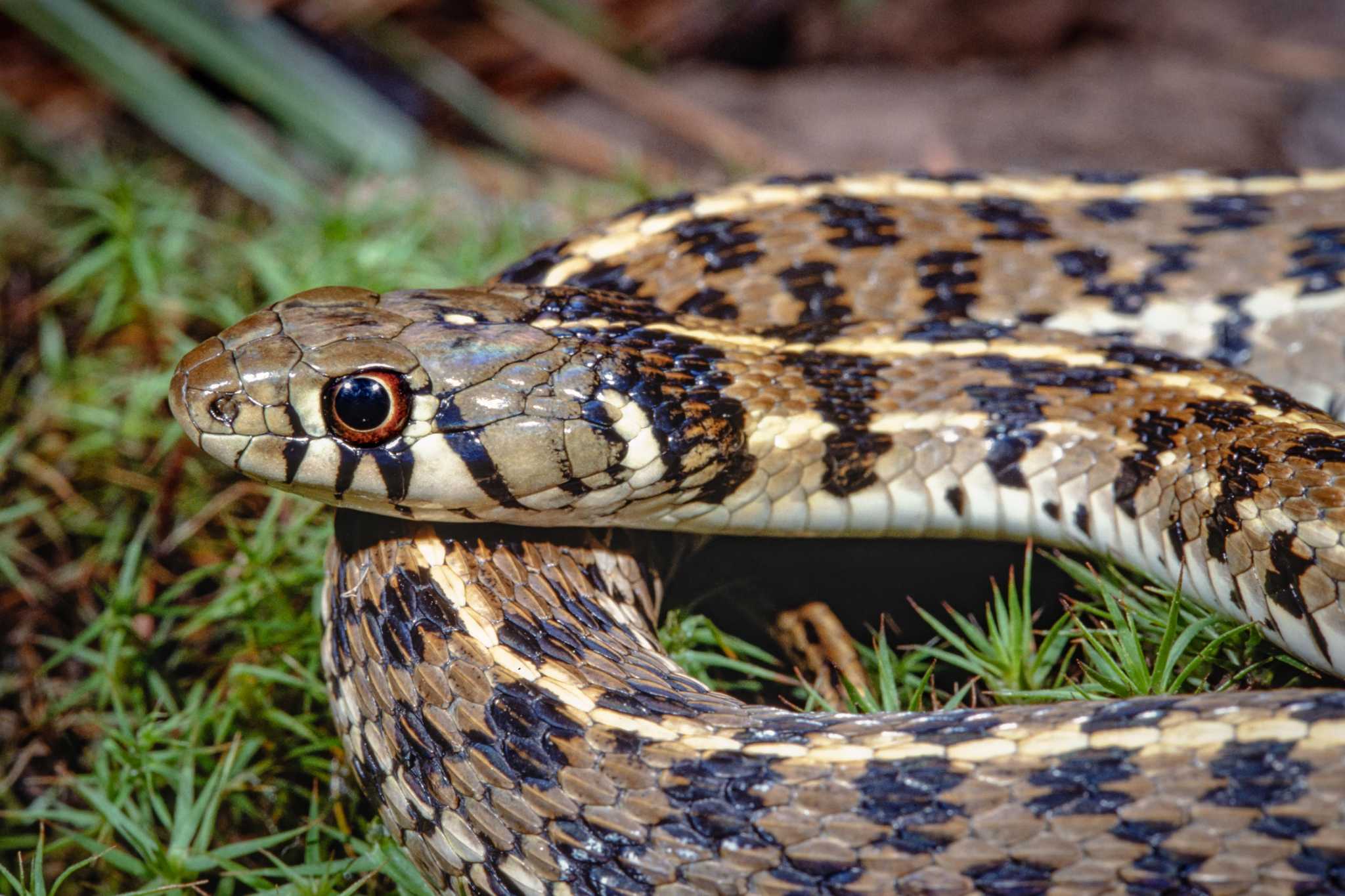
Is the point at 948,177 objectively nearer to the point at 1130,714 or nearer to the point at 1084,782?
the point at 1130,714

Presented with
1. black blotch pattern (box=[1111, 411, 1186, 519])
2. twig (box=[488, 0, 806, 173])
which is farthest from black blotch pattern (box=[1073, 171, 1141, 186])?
twig (box=[488, 0, 806, 173])

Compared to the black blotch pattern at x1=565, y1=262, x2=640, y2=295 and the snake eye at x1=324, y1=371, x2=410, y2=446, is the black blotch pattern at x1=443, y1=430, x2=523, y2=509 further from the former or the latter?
the black blotch pattern at x1=565, y1=262, x2=640, y2=295

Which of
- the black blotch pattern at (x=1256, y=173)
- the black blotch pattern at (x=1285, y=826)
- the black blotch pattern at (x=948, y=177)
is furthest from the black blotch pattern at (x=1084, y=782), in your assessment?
the black blotch pattern at (x=1256, y=173)

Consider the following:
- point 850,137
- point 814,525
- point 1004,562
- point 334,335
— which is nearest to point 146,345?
point 334,335

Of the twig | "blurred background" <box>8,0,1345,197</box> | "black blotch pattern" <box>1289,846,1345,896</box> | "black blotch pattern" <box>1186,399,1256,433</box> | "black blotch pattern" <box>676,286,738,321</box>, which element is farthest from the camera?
the twig

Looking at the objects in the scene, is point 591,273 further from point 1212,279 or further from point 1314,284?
point 1314,284

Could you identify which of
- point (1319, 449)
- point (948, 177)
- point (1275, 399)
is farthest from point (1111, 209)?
point (1319, 449)
